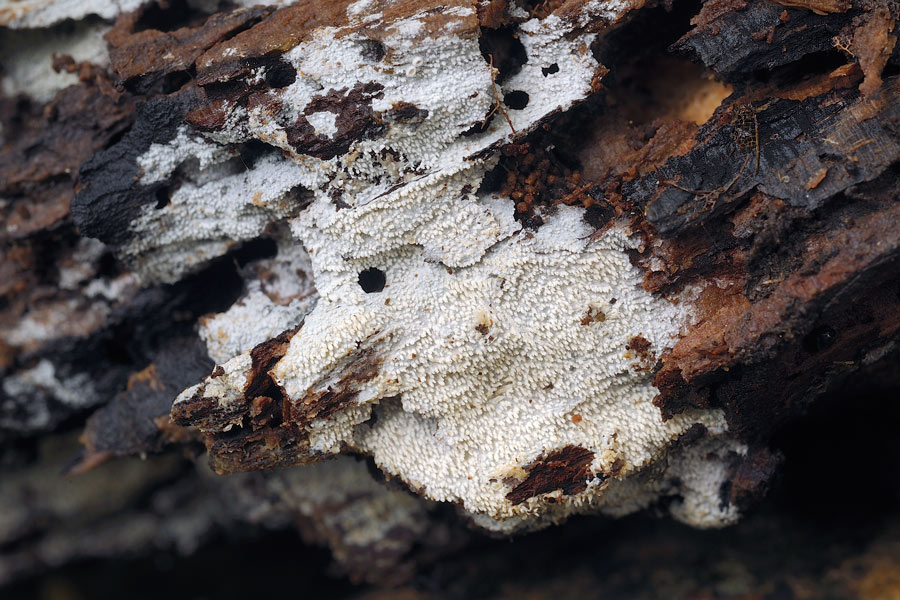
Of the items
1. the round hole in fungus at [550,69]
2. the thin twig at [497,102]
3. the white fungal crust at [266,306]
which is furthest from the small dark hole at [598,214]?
the white fungal crust at [266,306]

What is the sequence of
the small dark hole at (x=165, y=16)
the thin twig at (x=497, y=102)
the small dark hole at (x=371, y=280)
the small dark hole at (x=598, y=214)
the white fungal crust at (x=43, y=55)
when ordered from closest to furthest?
1. the thin twig at (x=497, y=102)
2. the small dark hole at (x=598, y=214)
3. the small dark hole at (x=371, y=280)
4. the small dark hole at (x=165, y=16)
5. the white fungal crust at (x=43, y=55)

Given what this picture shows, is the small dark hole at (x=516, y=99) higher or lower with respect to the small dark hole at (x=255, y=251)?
higher

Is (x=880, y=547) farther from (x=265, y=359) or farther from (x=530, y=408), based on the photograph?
(x=265, y=359)

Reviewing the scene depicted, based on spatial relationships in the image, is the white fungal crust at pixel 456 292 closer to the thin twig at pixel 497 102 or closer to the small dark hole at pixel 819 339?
the thin twig at pixel 497 102

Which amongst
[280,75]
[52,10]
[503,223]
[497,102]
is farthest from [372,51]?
[52,10]

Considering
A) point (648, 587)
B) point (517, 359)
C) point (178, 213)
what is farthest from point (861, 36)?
point (648, 587)

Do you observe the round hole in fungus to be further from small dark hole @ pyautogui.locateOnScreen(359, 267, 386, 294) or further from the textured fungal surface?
small dark hole @ pyautogui.locateOnScreen(359, 267, 386, 294)

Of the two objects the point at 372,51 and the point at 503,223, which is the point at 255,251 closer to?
the point at 372,51
